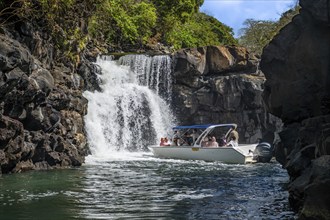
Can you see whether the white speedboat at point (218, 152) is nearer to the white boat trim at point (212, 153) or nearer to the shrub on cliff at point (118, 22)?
the white boat trim at point (212, 153)

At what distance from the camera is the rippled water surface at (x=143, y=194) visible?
36.2 ft

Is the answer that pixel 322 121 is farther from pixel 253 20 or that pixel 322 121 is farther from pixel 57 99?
pixel 253 20

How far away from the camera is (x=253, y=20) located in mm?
57562

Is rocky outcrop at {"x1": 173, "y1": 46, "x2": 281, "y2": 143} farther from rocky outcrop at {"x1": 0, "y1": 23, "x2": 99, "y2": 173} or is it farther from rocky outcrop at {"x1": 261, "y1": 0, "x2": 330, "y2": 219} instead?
rocky outcrop at {"x1": 261, "y1": 0, "x2": 330, "y2": 219}

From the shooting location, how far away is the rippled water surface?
11.0m

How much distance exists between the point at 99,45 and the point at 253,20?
24.6m

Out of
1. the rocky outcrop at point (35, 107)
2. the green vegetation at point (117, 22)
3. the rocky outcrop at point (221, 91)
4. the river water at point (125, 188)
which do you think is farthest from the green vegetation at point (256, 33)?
the rocky outcrop at point (35, 107)

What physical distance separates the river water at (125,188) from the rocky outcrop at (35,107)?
1114 millimetres

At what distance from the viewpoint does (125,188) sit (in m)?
15.2

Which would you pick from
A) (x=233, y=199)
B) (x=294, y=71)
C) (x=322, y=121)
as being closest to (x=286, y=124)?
(x=294, y=71)

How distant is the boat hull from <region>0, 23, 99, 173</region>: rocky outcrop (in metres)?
6.42

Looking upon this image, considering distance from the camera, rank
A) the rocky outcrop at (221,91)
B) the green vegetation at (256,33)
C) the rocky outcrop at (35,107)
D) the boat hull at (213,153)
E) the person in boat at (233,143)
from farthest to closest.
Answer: the green vegetation at (256,33) < the rocky outcrop at (221,91) < the person in boat at (233,143) < the boat hull at (213,153) < the rocky outcrop at (35,107)

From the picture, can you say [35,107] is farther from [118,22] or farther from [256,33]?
[256,33]

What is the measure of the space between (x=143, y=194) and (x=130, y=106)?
20.2 meters
